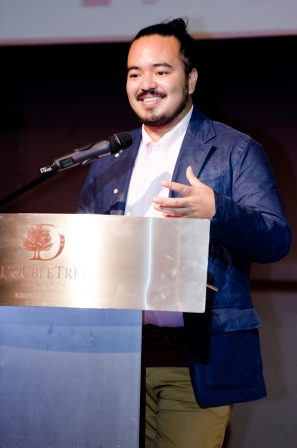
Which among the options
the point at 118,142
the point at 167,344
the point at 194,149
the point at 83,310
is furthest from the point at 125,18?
the point at 83,310

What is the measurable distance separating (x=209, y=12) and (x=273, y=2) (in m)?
0.25

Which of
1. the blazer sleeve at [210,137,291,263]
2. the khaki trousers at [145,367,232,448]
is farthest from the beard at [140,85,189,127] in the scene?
the khaki trousers at [145,367,232,448]

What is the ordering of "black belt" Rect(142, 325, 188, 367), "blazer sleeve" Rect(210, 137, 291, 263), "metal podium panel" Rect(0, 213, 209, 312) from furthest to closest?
"black belt" Rect(142, 325, 188, 367) → "blazer sleeve" Rect(210, 137, 291, 263) → "metal podium panel" Rect(0, 213, 209, 312)

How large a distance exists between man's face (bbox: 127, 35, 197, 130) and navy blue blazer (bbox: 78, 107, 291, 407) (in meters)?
0.13

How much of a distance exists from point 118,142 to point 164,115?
0.32 metres

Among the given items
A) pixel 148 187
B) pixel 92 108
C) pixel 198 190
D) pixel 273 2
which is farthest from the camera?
pixel 92 108

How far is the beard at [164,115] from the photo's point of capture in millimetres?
1565

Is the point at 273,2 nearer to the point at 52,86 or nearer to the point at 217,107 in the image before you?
the point at 217,107

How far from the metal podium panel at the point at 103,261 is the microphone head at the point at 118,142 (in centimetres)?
38

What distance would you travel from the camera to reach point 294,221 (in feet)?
8.34

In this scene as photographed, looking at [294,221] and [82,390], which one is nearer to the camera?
[82,390]

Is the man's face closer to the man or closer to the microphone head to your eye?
the man

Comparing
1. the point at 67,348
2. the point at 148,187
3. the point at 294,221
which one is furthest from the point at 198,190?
the point at 294,221

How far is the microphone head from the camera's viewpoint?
4.19 ft
